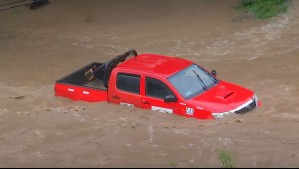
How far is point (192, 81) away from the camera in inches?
442

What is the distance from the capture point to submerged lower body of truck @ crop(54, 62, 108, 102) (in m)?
12.0

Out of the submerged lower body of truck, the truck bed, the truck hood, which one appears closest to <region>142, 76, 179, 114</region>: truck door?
the truck hood

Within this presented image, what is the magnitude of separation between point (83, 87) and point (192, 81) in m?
2.42

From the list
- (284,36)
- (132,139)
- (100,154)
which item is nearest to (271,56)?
(284,36)

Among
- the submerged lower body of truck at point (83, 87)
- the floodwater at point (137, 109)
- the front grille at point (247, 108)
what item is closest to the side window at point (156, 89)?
the floodwater at point (137, 109)

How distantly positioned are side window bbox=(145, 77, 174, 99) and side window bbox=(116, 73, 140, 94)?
9.1 inches

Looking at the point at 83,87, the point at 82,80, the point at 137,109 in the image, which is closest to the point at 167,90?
the point at 137,109

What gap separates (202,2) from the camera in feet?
81.9

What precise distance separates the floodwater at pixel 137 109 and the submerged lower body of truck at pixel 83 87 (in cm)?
18

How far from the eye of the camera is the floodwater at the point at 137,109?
8.70 metres

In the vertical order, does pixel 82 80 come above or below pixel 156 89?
below

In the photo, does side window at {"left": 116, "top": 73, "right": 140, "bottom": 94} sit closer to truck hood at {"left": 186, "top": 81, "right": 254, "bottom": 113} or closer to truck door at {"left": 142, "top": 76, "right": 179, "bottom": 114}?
truck door at {"left": 142, "top": 76, "right": 179, "bottom": 114}

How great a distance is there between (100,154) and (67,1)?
64.1ft

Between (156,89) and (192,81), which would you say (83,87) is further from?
(192,81)
